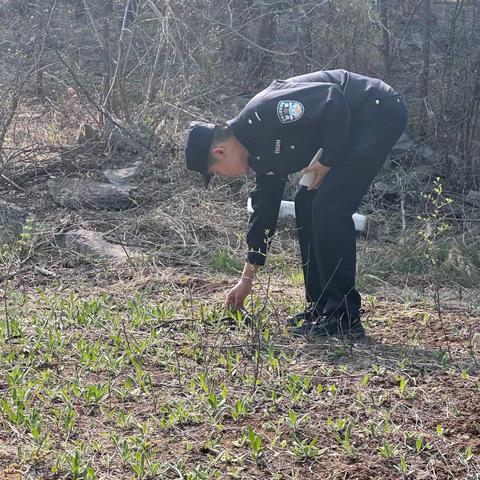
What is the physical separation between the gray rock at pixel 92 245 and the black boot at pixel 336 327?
2.26m

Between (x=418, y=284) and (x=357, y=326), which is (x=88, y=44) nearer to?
(x=418, y=284)

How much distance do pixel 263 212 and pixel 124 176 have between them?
389 centimetres

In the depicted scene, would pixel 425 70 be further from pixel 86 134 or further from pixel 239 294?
pixel 239 294

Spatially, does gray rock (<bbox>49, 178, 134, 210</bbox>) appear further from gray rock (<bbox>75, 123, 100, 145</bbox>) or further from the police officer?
the police officer

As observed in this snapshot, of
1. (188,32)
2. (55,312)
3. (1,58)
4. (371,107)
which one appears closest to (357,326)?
(371,107)

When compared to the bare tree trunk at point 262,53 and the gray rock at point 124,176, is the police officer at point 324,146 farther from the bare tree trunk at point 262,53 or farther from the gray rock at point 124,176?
the bare tree trunk at point 262,53

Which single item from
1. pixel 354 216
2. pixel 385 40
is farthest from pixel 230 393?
pixel 385 40

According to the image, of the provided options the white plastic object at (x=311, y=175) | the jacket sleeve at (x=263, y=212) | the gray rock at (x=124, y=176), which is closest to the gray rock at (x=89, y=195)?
the gray rock at (x=124, y=176)

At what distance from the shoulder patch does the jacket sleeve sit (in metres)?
0.42

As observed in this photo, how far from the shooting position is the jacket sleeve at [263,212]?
5.02m

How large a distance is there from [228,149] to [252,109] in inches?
9.3

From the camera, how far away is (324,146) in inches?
184

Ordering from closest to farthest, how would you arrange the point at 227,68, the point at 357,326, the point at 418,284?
the point at 357,326 < the point at 418,284 < the point at 227,68

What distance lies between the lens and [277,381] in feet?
14.3
